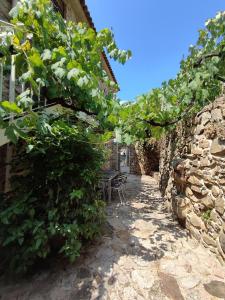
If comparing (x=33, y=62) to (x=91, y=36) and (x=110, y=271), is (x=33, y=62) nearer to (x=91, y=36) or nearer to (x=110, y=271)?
(x=91, y=36)

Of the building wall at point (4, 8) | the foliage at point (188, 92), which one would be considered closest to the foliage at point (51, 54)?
the foliage at point (188, 92)

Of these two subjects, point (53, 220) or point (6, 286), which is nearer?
point (6, 286)

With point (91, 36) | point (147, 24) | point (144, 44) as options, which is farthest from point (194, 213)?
point (147, 24)

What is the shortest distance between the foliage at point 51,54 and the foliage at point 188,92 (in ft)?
2.33

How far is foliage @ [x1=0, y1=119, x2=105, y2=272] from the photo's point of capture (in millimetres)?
2428

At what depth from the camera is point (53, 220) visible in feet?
8.47

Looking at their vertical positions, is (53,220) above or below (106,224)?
above

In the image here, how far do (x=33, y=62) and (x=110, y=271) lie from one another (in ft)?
9.84

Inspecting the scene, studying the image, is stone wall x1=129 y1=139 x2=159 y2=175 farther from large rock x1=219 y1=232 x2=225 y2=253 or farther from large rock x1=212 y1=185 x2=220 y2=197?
large rock x1=219 y1=232 x2=225 y2=253

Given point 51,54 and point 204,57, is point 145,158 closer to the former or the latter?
point 204,57

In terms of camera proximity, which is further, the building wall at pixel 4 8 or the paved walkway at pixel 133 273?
the building wall at pixel 4 8

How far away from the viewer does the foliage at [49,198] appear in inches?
95.6

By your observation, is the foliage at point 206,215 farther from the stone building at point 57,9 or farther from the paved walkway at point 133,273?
the stone building at point 57,9

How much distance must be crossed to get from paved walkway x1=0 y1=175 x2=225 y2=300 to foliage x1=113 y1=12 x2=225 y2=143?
2.08 m
